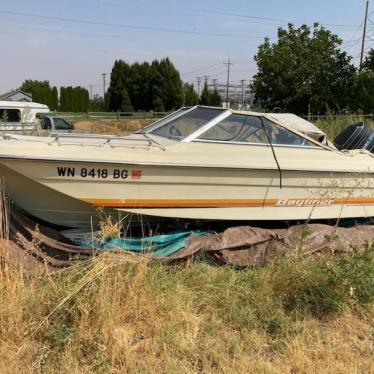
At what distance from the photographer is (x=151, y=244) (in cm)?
483

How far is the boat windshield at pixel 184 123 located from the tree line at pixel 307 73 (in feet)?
66.4

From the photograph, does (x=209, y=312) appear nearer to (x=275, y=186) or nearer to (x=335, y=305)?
(x=335, y=305)

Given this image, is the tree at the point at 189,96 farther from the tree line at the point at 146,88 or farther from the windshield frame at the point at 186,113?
the windshield frame at the point at 186,113

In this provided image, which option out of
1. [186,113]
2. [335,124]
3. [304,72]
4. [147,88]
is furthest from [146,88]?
[186,113]

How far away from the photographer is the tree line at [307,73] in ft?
83.5

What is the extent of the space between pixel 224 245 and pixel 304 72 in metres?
22.8

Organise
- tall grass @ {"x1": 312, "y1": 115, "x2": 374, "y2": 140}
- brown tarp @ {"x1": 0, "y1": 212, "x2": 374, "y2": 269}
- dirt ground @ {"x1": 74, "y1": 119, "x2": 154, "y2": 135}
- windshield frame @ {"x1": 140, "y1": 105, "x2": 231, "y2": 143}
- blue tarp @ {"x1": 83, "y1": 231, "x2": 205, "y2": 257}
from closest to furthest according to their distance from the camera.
Result: brown tarp @ {"x1": 0, "y1": 212, "x2": 374, "y2": 269} → blue tarp @ {"x1": 83, "y1": 231, "x2": 205, "y2": 257} → windshield frame @ {"x1": 140, "y1": 105, "x2": 231, "y2": 143} → tall grass @ {"x1": 312, "y1": 115, "x2": 374, "y2": 140} → dirt ground @ {"x1": 74, "y1": 119, "x2": 154, "y2": 135}

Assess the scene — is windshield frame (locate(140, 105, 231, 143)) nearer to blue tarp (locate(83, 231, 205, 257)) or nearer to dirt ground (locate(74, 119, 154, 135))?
Answer: blue tarp (locate(83, 231, 205, 257))

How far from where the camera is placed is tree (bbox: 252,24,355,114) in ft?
83.7

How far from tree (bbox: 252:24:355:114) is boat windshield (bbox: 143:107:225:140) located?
20601mm

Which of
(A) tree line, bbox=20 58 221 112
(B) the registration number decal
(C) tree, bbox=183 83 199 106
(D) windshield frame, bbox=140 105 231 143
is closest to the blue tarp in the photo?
(B) the registration number decal

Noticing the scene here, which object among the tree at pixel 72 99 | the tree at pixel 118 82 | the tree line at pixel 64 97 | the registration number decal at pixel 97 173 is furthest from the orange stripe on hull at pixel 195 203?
the tree at pixel 118 82

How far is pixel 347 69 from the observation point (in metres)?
26.7

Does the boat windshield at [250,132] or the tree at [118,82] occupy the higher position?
the tree at [118,82]
